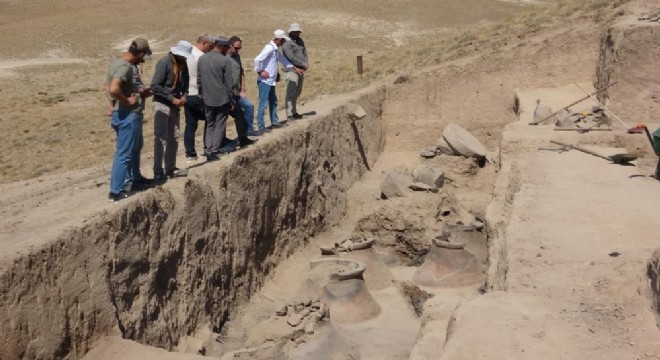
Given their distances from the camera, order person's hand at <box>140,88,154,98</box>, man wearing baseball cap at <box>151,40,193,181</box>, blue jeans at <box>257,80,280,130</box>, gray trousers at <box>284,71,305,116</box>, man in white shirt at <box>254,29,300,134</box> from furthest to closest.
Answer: gray trousers at <box>284,71,305,116</box>, blue jeans at <box>257,80,280,130</box>, man in white shirt at <box>254,29,300,134</box>, man wearing baseball cap at <box>151,40,193,181</box>, person's hand at <box>140,88,154,98</box>

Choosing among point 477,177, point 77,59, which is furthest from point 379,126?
point 77,59

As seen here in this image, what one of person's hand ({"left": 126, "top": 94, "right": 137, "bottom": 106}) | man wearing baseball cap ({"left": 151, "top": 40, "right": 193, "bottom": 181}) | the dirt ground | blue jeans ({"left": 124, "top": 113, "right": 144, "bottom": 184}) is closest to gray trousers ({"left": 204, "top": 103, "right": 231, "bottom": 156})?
man wearing baseball cap ({"left": 151, "top": 40, "right": 193, "bottom": 181})

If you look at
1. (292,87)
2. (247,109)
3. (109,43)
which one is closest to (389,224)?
(292,87)

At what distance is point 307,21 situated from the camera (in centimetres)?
5116

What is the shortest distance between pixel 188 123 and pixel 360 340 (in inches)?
141

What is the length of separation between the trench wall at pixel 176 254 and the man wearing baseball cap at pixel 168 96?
17.6 inches

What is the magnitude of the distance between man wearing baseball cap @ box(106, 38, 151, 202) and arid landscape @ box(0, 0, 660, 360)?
19.6 inches

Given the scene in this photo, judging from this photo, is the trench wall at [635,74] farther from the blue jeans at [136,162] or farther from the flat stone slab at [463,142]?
the blue jeans at [136,162]

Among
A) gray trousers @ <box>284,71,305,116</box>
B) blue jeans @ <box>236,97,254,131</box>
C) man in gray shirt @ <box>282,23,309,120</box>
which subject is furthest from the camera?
gray trousers @ <box>284,71,305,116</box>

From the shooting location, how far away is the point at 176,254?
967 centimetres

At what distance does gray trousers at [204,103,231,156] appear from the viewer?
10922 mm

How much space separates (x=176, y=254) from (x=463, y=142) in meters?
8.69

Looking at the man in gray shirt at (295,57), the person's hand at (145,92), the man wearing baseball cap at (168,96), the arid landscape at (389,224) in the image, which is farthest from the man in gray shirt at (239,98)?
the person's hand at (145,92)

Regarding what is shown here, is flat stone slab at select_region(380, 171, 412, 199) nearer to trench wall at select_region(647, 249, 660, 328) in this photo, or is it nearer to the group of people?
the group of people
